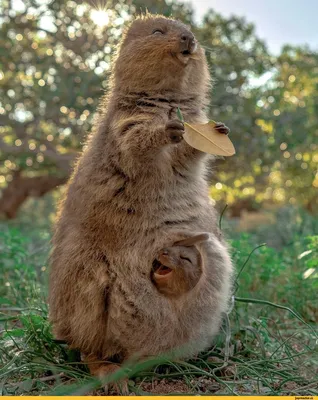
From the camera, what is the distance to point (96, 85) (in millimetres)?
6969

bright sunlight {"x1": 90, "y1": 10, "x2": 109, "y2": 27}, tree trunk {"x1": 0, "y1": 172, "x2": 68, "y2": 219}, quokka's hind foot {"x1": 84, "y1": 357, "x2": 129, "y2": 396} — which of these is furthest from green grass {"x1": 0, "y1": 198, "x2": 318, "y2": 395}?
tree trunk {"x1": 0, "y1": 172, "x2": 68, "y2": 219}

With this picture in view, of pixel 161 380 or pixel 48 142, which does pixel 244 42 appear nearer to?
pixel 48 142

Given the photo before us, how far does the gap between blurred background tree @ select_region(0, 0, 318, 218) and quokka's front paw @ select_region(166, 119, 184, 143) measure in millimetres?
3360

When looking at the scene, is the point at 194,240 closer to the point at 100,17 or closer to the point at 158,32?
the point at 158,32

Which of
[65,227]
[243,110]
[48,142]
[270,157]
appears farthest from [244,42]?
[65,227]

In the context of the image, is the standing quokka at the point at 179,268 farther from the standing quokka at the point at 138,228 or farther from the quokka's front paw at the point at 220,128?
the quokka's front paw at the point at 220,128

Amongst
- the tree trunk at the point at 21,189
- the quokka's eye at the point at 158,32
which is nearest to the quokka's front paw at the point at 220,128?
the quokka's eye at the point at 158,32

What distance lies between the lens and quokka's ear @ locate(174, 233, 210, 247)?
2.62m

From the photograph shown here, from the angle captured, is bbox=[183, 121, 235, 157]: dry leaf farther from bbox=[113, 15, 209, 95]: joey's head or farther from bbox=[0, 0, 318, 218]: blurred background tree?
bbox=[0, 0, 318, 218]: blurred background tree

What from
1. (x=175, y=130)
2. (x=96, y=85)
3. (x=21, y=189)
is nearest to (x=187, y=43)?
(x=175, y=130)

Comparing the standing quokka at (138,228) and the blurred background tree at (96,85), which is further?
the blurred background tree at (96,85)

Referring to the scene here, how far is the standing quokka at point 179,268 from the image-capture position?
8.48ft

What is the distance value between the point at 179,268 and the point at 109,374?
0.56 m

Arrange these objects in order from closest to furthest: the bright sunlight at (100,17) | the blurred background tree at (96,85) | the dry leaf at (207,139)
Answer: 1. the dry leaf at (207,139)
2. the bright sunlight at (100,17)
3. the blurred background tree at (96,85)
